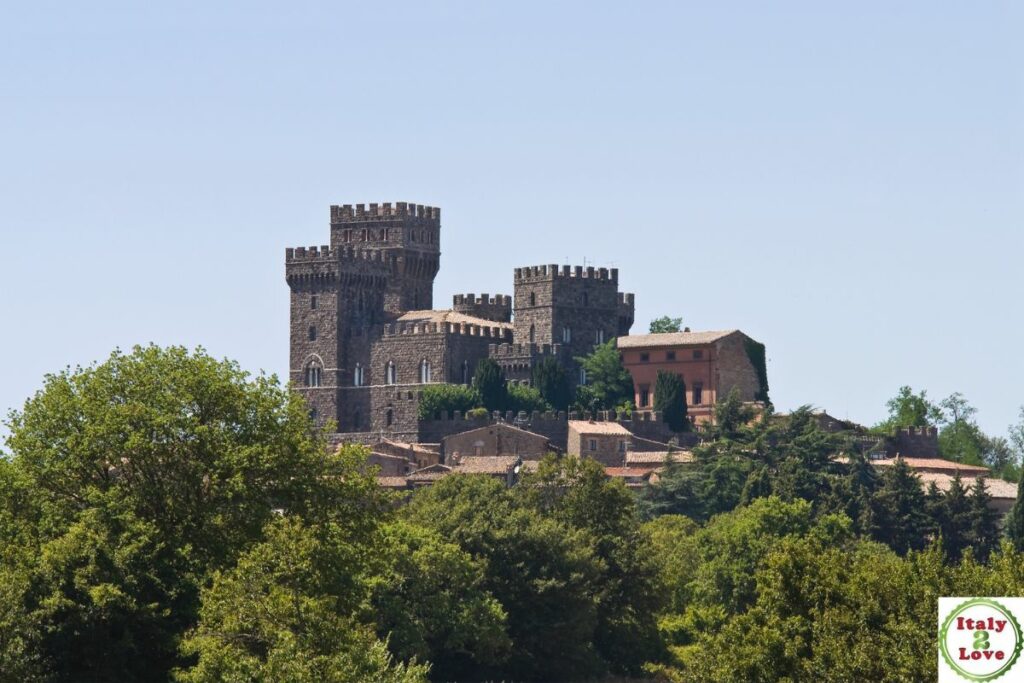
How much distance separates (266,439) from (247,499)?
206 cm

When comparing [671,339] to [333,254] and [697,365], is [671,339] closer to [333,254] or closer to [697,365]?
[697,365]

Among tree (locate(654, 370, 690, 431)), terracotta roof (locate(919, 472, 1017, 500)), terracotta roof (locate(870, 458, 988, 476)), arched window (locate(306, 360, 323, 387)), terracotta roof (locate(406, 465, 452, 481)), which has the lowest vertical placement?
terracotta roof (locate(919, 472, 1017, 500))

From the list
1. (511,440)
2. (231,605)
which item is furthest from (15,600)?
(511,440)

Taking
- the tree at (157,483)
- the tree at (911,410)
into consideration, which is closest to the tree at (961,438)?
the tree at (911,410)

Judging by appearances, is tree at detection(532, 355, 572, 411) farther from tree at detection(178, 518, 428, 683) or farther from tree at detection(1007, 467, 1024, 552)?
tree at detection(178, 518, 428, 683)

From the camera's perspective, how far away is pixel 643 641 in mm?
74562

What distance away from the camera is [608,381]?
139750mm

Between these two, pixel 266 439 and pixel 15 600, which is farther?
pixel 266 439

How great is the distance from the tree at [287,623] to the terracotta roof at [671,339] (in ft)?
307

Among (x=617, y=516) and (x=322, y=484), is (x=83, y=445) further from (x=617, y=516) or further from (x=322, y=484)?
(x=617, y=516)

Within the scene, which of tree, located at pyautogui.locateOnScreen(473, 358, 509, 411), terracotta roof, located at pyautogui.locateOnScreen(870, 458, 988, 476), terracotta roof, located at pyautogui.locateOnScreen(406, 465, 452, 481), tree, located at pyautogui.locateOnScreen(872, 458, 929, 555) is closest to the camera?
tree, located at pyautogui.locateOnScreen(872, 458, 929, 555)

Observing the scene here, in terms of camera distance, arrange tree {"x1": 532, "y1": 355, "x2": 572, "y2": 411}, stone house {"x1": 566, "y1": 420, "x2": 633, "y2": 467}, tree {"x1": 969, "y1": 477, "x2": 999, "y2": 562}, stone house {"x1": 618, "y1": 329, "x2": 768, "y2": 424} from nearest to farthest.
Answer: tree {"x1": 969, "y1": 477, "x2": 999, "y2": 562} → stone house {"x1": 566, "y1": 420, "x2": 633, "y2": 467} → tree {"x1": 532, "y1": 355, "x2": 572, "y2": 411} → stone house {"x1": 618, "y1": 329, "x2": 768, "y2": 424}

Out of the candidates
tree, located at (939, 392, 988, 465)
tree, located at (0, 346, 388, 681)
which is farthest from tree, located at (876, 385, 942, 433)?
tree, located at (0, 346, 388, 681)

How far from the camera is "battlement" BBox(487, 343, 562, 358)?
14212 cm
